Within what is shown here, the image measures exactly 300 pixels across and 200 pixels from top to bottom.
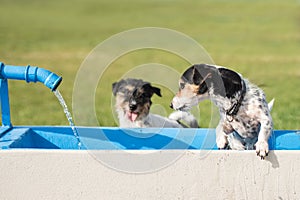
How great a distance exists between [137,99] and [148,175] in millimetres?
1321

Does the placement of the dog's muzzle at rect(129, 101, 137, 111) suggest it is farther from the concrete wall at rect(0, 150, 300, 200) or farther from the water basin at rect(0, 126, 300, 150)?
the concrete wall at rect(0, 150, 300, 200)

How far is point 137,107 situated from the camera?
14.0 feet

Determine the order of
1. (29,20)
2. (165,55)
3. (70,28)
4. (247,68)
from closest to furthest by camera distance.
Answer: (247,68) < (165,55) < (70,28) < (29,20)

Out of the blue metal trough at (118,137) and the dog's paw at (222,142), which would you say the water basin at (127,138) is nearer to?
the blue metal trough at (118,137)

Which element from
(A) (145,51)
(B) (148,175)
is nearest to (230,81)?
(B) (148,175)

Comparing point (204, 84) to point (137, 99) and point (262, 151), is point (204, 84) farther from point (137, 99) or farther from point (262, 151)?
point (137, 99)

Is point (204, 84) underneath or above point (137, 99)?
underneath

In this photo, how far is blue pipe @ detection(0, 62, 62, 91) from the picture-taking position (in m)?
3.36

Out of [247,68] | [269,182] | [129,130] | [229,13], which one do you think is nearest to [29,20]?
[229,13]

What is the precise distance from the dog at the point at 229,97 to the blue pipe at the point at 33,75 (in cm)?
63

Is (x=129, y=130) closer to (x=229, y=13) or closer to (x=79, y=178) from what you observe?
(x=79, y=178)

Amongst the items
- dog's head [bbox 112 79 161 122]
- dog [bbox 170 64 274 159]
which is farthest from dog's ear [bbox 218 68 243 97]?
dog's head [bbox 112 79 161 122]

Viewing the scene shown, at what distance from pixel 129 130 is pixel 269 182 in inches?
44.2

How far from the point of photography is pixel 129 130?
12.7ft
